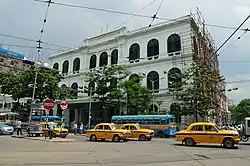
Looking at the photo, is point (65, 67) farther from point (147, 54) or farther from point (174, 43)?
point (174, 43)

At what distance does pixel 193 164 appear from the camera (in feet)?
31.8

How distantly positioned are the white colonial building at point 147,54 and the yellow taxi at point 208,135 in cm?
1770

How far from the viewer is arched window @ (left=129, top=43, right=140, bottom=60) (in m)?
41.7

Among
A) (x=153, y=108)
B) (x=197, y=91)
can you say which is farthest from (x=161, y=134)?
(x=153, y=108)

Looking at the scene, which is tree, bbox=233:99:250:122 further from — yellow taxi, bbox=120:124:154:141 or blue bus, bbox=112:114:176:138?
yellow taxi, bbox=120:124:154:141

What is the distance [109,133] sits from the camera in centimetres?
2103

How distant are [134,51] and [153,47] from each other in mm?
3561

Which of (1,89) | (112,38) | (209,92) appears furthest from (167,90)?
(1,89)

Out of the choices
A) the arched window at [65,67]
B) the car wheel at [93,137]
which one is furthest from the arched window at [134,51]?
the car wheel at [93,137]

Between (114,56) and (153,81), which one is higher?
(114,56)

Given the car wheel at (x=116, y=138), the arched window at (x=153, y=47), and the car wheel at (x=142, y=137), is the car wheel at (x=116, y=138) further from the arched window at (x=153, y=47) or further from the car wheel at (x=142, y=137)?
the arched window at (x=153, y=47)

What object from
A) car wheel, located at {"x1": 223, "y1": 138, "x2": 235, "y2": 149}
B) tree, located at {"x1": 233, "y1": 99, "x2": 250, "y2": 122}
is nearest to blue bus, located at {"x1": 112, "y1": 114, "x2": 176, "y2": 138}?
car wheel, located at {"x1": 223, "y1": 138, "x2": 235, "y2": 149}

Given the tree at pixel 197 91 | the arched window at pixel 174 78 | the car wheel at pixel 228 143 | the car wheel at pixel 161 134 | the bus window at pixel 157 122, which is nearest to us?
the car wheel at pixel 228 143

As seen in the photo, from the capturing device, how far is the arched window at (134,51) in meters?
41.7
